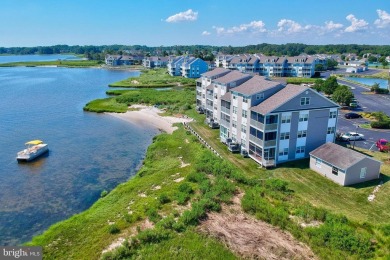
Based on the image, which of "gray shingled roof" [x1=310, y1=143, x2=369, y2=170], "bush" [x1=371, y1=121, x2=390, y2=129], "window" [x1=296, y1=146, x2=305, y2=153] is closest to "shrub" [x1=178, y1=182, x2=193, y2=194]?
"gray shingled roof" [x1=310, y1=143, x2=369, y2=170]

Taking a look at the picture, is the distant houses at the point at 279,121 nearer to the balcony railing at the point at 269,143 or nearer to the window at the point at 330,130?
the window at the point at 330,130

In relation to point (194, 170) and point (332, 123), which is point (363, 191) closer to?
point (332, 123)

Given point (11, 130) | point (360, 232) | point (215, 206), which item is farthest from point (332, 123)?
point (11, 130)

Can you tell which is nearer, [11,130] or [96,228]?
[96,228]

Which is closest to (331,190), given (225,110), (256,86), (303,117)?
(303,117)

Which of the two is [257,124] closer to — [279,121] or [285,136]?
[279,121]

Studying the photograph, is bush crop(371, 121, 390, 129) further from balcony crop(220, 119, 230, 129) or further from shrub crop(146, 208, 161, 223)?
shrub crop(146, 208, 161, 223)
